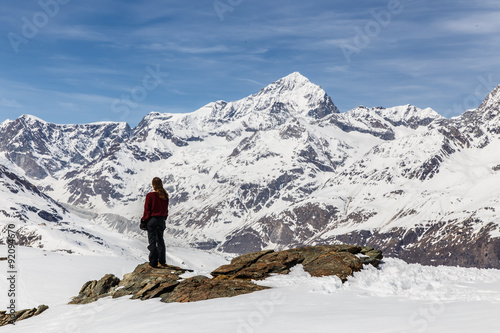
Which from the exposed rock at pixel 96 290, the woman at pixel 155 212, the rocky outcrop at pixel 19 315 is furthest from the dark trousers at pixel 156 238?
the rocky outcrop at pixel 19 315

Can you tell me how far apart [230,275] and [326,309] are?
9.45 metres

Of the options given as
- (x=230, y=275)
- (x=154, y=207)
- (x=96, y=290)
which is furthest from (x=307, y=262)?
(x=96, y=290)

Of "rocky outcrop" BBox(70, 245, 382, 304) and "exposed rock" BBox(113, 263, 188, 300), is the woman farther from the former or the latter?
"rocky outcrop" BBox(70, 245, 382, 304)

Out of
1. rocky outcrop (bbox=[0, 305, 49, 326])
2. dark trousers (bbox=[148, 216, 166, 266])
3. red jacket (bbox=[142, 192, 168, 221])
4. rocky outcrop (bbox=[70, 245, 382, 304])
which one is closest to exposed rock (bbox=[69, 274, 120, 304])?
rocky outcrop (bbox=[70, 245, 382, 304])

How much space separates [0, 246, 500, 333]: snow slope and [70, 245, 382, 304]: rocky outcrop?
805 mm

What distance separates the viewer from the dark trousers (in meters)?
26.1

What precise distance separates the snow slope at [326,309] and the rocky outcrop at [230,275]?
80 centimetres

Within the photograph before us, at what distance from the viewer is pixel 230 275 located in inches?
1064

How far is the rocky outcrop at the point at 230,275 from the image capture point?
22.9 m

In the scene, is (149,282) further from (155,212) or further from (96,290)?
(96,290)

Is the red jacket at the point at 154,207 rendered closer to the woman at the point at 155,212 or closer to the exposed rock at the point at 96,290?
the woman at the point at 155,212

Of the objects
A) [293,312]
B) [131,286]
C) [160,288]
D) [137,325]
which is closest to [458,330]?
[293,312]

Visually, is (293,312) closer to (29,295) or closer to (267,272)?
(267,272)

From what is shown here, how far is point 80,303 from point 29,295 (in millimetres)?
16168
